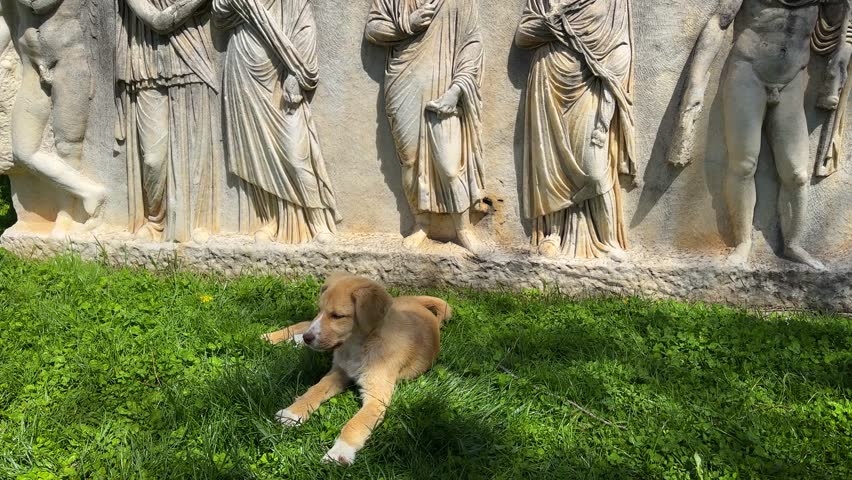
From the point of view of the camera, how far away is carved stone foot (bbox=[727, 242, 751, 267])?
4.48m

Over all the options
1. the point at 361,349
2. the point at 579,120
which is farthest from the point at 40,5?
the point at 579,120

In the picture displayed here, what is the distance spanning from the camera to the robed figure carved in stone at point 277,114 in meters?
4.84

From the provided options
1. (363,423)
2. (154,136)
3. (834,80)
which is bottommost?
(363,423)

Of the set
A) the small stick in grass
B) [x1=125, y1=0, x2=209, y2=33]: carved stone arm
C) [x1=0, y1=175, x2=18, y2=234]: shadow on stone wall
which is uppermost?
[x1=125, y1=0, x2=209, y2=33]: carved stone arm

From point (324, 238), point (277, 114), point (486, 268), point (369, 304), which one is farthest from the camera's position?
point (324, 238)

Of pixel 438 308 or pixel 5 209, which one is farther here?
pixel 5 209

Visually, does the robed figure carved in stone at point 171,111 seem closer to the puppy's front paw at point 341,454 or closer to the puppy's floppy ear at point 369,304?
the puppy's floppy ear at point 369,304

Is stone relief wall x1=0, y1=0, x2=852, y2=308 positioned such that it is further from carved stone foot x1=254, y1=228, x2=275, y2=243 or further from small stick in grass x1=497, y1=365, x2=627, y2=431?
small stick in grass x1=497, y1=365, x2=627, y2=431

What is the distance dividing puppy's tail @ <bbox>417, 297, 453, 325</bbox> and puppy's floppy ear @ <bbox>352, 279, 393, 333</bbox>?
2.81ft

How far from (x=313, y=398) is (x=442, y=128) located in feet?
7.40

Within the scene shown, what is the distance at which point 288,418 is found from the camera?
3.08 metres

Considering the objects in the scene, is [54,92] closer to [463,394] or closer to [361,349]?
[361,349]

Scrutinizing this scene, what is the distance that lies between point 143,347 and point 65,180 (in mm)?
2358

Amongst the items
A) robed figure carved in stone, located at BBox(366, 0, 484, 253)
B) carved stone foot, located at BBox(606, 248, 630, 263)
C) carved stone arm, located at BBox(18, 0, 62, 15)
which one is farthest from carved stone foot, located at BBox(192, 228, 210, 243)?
carved stone foot, located at BBox(606, 248, 630, 263)
